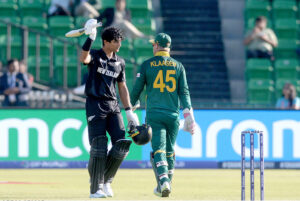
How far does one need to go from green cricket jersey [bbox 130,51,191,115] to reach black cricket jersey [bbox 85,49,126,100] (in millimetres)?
440

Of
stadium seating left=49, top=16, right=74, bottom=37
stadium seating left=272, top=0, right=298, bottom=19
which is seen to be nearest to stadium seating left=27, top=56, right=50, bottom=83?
stadium seating left=49, top=16, right=74, bottom=37

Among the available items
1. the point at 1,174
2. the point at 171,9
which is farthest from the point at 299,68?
the point at 1,174

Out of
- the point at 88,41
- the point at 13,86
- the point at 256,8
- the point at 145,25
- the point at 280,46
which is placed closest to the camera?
the point at 88,41

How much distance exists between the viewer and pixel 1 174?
13703 mm

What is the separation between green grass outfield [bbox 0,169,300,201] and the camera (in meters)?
9.89

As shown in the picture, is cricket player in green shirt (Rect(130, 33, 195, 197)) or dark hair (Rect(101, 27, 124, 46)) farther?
cricket player in green shirt (Rect(130, 33, 195, 197))

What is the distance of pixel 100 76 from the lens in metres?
9.37

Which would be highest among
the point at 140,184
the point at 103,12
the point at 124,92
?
the point at 103,12

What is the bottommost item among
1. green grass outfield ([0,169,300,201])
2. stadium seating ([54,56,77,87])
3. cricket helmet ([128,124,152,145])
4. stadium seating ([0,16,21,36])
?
green grass outfield ([0,169,300,201])

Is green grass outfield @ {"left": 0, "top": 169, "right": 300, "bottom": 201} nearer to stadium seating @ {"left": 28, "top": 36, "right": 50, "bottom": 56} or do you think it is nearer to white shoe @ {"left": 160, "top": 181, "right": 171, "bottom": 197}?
white shoe @ {"left": 160, "top": 181, "right": 171, "bottom": 197}

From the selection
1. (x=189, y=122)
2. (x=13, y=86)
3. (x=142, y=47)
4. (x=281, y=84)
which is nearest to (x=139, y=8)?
(x=142, y=47)

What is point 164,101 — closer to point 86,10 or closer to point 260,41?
point 260,41

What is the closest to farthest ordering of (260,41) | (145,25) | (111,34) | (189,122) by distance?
(111,34)
(189,122)
(260,41)
(145,25)

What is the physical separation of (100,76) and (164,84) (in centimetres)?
82
